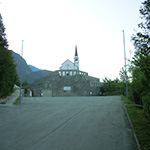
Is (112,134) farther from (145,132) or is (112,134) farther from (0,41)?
(0,41)

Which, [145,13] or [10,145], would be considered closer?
[10,145]

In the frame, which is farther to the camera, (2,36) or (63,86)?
(63,86)

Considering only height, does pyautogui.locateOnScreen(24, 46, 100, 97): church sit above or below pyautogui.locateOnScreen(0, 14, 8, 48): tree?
below

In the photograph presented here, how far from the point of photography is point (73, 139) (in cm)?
662

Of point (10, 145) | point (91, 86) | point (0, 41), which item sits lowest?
point (10, 145)

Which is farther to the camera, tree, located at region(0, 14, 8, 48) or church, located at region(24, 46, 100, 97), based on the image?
church, located at region(24, 46, 100, 97)

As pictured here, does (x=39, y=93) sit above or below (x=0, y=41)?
below

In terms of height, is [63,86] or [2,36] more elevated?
[2,36]

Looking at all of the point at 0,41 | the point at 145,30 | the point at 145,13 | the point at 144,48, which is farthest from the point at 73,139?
the point at 0,41

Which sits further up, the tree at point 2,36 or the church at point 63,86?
the tree at point 2,36

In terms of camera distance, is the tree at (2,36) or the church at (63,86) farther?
the church at (63,86)

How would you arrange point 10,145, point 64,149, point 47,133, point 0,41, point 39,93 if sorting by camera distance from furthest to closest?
point 39,93 → point 0,41 → point 47,133 → point 10,145 → point 64,149

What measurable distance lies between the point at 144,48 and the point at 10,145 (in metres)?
6.82

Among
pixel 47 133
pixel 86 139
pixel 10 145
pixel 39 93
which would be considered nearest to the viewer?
pixel 10 145
